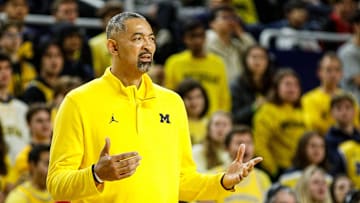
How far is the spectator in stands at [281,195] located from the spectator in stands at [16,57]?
9.40 feet

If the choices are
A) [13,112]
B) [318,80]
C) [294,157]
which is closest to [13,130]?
[13,112]

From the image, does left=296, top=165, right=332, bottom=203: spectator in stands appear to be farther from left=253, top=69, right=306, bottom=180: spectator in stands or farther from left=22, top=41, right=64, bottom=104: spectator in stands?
left=22, top=41, right=64, bottom=104: spectator in stands

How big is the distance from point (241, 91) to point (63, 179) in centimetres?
623

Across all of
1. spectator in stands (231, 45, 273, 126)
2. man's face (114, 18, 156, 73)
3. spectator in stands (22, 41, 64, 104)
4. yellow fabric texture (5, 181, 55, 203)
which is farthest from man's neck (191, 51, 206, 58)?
man's face (114, 18, 156, 73)

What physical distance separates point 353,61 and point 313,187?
3335 millimetres

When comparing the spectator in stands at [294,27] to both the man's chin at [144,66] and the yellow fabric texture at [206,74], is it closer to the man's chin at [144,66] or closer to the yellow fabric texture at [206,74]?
the yellow fabric texture at [206,74]

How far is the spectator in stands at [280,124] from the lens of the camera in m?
10.4

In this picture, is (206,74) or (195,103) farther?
(206,74)

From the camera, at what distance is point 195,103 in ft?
32.9

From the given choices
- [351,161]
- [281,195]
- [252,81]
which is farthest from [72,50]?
[281,195]

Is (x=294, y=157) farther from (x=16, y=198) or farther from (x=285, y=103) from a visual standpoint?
(x=16, y=198)

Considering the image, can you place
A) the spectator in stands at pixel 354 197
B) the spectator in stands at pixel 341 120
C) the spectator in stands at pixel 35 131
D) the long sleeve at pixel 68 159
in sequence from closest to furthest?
the long sleeve at pixel 68 159 < the spectator in stands at pixel 354 197 < the spectator in stands at pixel 35 131 < the spectator in stands at pixel 341 120

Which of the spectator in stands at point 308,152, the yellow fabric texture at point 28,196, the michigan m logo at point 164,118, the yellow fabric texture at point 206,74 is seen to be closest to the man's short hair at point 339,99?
the spectator in stands at point 308,152

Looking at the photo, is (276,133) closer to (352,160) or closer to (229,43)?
(352,160)
